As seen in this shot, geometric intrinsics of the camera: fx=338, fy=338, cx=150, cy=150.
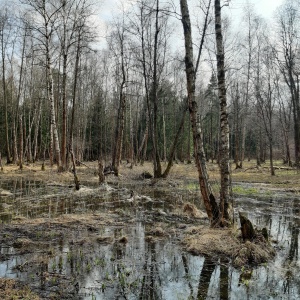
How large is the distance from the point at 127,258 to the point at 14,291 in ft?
7.64

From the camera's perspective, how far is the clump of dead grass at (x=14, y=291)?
4492 millimetres

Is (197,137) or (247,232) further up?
(197,137)

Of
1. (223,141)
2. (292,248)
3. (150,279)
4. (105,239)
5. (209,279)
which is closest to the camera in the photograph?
(150,279)

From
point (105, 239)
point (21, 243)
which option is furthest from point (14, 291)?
point (105, 239)

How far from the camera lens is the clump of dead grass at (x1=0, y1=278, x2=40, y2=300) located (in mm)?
4492

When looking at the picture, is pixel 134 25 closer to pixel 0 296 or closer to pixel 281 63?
pixel 281 63

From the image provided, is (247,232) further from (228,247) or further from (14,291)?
(14,291)

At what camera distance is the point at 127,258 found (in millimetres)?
6480

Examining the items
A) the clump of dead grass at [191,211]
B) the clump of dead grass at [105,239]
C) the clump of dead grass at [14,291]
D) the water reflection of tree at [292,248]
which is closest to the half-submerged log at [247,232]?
the water reflection of tree at [292,248]

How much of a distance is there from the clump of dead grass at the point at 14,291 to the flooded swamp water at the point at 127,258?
15 cm

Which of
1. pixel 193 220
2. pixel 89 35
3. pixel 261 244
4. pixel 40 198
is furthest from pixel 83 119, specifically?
pixel 261 244

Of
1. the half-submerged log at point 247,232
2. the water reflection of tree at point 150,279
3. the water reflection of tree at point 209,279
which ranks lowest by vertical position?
the water reflection of tree at point 209,279

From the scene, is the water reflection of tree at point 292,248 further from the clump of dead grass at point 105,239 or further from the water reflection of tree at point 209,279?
the clump of dead grass at point 105,239

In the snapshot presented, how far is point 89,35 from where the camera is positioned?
23.5 m
